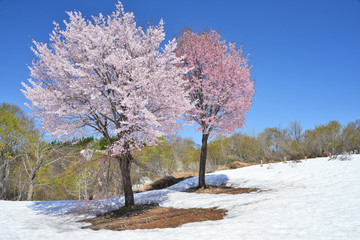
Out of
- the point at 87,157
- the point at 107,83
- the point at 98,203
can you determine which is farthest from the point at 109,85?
the point at 98,203

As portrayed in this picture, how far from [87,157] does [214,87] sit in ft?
27.1

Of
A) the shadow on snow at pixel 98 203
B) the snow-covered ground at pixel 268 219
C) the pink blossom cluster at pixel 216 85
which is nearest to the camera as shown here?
the snow-covered ground at pixel 268 219

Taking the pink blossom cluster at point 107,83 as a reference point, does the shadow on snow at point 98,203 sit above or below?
below

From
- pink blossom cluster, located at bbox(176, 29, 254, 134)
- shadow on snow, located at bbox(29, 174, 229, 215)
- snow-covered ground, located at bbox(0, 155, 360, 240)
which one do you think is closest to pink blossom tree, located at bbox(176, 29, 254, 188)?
pink blossom cluster, located at bbox(176, 29, 254, 134)

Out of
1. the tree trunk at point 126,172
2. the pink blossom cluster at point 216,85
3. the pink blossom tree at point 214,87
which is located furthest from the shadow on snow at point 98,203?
the pink blossom cluster at point 216,85

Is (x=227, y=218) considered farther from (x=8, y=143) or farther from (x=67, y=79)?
(x=8, y=143)

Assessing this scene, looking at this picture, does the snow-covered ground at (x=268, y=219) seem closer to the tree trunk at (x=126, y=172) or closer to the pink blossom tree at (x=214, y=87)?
the tree trunk at (x=126, y=172)

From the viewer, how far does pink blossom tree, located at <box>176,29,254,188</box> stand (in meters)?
14.2

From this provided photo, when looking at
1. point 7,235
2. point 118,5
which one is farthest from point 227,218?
point 118,5

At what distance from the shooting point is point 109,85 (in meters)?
9.40

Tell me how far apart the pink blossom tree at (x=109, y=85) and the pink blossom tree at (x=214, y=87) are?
131 inches

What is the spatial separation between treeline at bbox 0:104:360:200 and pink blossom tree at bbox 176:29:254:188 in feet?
6.78

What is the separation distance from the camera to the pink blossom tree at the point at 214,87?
14.2m

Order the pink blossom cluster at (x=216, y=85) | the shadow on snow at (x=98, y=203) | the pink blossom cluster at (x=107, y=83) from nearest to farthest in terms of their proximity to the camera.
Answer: the pink blossom cluster at (x=107, y=83), the shadow on snow at (x=98, y=203), the pink blossom cluster at (x=216, y=85)
